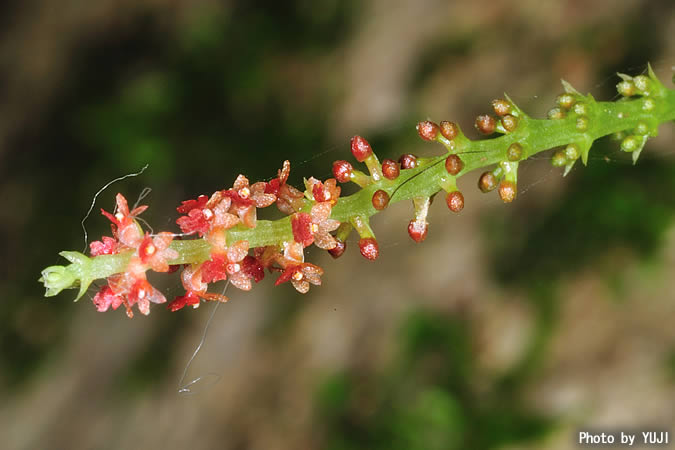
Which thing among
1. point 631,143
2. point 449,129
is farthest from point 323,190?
point 631,143

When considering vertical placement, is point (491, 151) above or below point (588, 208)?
below

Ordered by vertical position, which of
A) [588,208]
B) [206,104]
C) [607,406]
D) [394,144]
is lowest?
[607,406]

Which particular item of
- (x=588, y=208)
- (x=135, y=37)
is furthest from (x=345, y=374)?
(x=135, y=37)

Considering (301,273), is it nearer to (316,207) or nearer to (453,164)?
(316,207)

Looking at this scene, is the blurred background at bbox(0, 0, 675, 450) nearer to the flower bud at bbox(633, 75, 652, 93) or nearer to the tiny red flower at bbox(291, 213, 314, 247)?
the flower bud at bbox(633, 75, 652, 93)

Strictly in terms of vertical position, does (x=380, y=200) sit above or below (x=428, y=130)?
below

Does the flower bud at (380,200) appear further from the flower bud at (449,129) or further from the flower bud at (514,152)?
the flower bud at (514,152)

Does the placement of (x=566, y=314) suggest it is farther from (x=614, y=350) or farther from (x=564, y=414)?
(x=564, y=414)

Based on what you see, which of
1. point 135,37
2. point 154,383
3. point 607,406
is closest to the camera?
point 607,406
